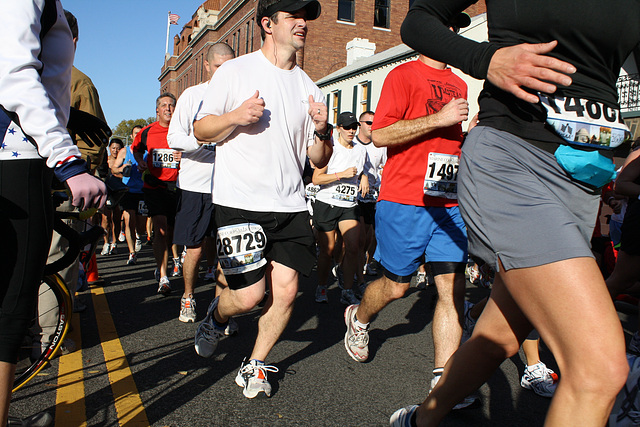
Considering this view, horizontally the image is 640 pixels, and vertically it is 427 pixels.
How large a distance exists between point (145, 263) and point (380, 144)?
6.42 metres

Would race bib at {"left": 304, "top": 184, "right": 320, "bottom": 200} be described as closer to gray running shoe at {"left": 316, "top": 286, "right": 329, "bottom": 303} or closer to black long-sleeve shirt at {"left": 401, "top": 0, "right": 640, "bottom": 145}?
gray running shoe at {"left": 316, "top": 286, "right": 329, "bottom": 303}

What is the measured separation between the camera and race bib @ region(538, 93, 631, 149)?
76.9 inches

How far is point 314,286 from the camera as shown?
23.8 feet

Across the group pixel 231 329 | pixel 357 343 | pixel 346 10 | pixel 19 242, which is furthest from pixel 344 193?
pixel 346 10

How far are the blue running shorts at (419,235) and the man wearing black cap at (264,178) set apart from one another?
553 mm

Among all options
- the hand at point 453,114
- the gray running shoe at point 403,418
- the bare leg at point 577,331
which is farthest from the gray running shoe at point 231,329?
the bare leg at point 577,331

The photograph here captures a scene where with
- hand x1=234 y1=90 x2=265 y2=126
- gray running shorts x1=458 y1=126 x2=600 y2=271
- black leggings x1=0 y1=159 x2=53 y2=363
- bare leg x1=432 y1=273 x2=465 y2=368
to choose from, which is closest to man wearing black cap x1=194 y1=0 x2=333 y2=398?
hand x1=234 y1=90 x2=265 y2=126

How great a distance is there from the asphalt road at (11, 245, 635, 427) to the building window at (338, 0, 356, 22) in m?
34.2

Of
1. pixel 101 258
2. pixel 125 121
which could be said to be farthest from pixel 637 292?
pixel 125 121

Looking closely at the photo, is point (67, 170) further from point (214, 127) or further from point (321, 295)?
point (321, 295)

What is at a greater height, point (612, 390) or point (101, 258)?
point (612, 390)

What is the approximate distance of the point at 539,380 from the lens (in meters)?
3.58

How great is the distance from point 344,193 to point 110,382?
155 inches

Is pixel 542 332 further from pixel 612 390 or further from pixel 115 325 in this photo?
pixel 115 325
